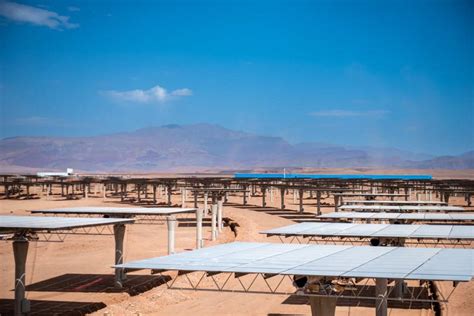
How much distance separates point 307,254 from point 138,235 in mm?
30968

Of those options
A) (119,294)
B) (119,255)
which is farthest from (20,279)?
(119,255)

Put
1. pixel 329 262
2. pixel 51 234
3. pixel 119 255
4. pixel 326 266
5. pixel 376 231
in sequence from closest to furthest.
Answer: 1. pixel 326 266
2. pixel 329 262
3. pixel 376 231
4. pixel 119 255
5. pixel 51 234

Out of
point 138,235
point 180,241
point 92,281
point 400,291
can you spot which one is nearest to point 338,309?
point 400,291

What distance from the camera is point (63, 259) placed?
36.9m

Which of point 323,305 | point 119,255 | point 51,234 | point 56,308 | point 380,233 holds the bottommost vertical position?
point 56,308

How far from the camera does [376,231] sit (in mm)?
26484

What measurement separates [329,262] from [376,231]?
9.84m

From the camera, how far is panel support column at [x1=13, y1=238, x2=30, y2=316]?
21359 mm

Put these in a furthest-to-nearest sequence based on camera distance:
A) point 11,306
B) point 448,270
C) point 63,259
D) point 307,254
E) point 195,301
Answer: point 63,259
point 195,301
point 11,306
point 307,254
point 448,270

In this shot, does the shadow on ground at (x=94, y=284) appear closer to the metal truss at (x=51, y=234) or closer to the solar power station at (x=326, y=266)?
the metal truss at (x=51, y=234)

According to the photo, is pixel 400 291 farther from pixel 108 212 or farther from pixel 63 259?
pixel 63 259

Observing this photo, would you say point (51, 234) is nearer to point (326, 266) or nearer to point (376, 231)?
point (376, 231)

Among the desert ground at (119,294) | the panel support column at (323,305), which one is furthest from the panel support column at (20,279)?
the panel support column at (323,305)

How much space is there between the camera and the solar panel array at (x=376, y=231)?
2450 centimetres
